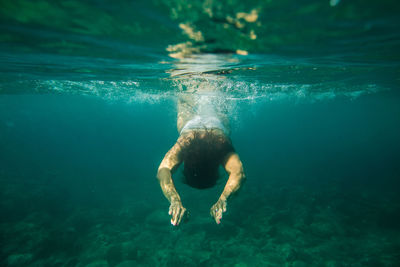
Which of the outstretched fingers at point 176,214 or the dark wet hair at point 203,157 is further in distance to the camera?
the dark wet hair at point 203,157

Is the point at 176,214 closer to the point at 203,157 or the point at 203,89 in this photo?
the point at 203,157

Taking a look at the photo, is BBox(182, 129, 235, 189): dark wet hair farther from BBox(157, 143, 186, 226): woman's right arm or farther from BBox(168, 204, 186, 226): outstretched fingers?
BBox(168, 204, 186, 226): outstretched fingers

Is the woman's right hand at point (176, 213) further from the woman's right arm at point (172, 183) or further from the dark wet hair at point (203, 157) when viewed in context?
the dark wet hair at point (203, 157)

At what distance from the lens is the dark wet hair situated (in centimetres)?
495

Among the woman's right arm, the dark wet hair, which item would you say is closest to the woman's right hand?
the woman's right arm

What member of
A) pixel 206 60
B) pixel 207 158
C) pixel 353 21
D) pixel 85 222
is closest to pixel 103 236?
pixel 85 222

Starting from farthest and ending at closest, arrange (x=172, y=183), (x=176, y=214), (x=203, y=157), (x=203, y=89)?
1. (x=203, y=89)
2. (x=203, y=157)
3. (x=172, y=183)
4. (x=176, y=214)

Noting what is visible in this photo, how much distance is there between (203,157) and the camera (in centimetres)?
507

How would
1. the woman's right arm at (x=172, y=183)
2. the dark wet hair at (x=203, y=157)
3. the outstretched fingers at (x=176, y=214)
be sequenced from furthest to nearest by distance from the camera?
the dark wet hair at (x=203, y=157) < the woman's right arm at (x=172, y=183) < the outstretched fingers at (x=176, y=214)

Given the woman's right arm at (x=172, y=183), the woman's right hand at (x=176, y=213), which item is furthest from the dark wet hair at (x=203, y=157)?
the woman's right hand at (x=176, y=213)

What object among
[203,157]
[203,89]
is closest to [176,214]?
[203,157]

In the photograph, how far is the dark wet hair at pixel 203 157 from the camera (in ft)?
16.3

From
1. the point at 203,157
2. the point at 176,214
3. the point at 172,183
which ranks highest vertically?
the point at 203,157

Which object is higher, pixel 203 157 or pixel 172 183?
pixel 203 157
